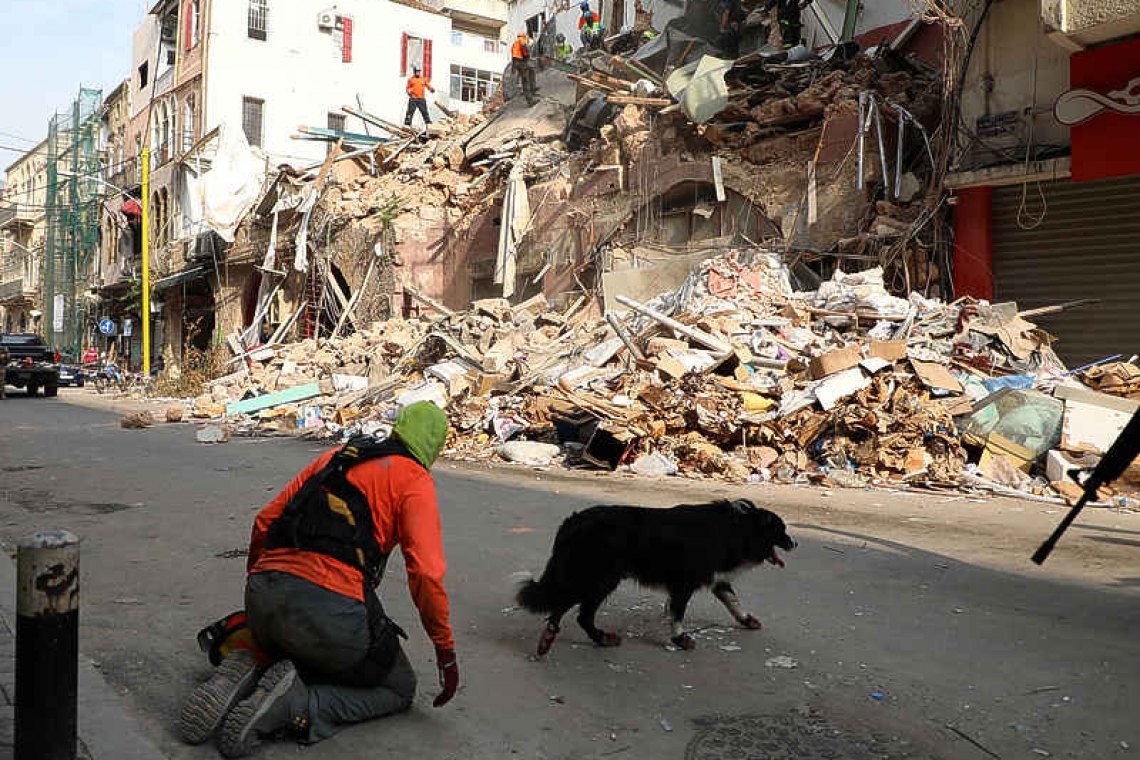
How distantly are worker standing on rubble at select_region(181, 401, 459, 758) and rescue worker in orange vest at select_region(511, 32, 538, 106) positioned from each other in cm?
2389

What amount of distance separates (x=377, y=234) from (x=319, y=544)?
72.7 ft

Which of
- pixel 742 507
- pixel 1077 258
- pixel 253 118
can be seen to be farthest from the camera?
pixel 253 118

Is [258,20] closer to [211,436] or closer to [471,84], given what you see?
[471,84]

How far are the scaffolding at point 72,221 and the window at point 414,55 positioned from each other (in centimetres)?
1685

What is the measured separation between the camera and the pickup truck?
26141 mm

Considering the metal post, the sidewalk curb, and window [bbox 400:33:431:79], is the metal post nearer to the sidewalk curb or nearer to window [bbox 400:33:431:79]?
the sidewalk curb

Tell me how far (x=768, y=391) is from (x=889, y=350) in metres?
1.45

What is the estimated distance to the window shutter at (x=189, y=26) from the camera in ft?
127

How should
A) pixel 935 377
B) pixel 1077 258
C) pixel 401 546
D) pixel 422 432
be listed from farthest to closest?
pixel 1077 258 < pixel 935 377 < pixel 422 432 < pixel 401 546

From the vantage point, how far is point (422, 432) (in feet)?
11.5

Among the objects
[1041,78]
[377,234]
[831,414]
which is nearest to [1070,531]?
[831,414]

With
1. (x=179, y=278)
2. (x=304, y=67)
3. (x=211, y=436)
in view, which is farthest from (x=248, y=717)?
(x=304, y=67)

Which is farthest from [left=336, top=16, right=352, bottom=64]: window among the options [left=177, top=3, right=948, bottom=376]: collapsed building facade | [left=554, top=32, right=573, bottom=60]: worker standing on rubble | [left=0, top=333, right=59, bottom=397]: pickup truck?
[left=0, top=333, right=59, bottom=397]: pickup truck

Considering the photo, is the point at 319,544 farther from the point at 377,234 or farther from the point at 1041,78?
the point at 377,234
